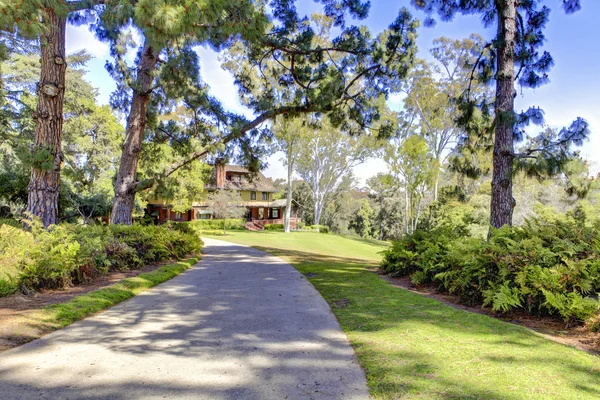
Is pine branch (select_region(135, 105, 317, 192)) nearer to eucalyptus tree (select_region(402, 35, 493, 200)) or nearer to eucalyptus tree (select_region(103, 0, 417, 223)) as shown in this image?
eucalyptus tree (select_region(103, 0, 417, 223))

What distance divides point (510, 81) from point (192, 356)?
8743 mm

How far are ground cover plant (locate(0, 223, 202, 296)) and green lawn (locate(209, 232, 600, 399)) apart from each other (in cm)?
506

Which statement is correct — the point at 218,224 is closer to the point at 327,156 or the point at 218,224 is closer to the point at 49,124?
the point at 327,156

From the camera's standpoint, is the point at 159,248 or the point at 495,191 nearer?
the point at 495,191

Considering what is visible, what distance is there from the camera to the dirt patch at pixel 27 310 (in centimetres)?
396

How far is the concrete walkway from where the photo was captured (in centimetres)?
289

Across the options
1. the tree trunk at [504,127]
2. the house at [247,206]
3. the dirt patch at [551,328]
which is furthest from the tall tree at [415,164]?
the house at [247,206]

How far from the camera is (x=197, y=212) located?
43.6 m

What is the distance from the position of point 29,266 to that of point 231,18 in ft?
20.6

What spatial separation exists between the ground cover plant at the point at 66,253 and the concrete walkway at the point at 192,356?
167cm

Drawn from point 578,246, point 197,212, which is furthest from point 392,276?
point 197,212

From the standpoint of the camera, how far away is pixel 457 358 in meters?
3.45

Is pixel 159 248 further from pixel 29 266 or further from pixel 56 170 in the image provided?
pixel 29 266

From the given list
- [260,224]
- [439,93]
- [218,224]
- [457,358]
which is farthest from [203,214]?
[457,358]
